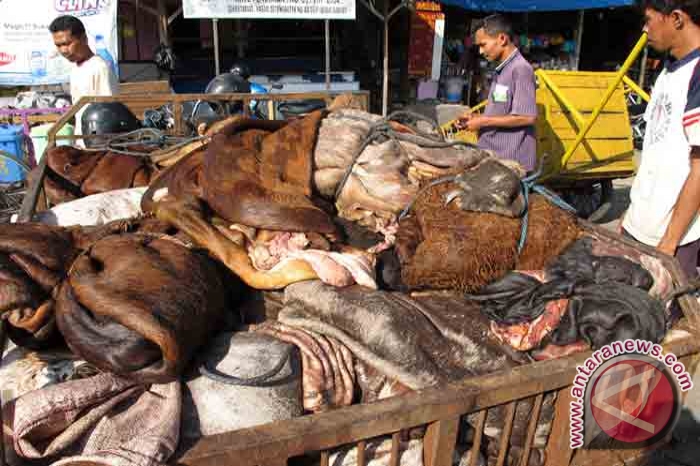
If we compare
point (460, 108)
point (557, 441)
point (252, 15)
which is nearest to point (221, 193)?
point (557, 441)

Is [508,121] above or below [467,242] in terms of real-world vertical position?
above

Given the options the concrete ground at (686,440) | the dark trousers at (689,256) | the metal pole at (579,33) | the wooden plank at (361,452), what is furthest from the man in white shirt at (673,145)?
the metal pole at (579,33)

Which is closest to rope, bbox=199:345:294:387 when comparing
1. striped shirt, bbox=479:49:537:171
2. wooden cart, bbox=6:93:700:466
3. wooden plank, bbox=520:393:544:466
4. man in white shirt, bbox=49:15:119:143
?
wooden cart, bbox=6:93:700:466

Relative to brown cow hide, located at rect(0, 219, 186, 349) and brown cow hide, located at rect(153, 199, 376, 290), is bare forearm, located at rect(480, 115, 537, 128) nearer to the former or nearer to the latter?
brown cow hide, located at rect(153, 199, 376, 290)

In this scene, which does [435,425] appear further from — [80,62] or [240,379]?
Result: [80,62]

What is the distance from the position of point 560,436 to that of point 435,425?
557 mm

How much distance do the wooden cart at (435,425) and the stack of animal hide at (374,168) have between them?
0.95 m

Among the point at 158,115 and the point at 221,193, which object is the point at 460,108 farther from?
the point at 221,193

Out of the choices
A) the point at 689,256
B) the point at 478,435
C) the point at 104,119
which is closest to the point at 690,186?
the point at 689,256

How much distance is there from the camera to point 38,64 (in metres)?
8.85

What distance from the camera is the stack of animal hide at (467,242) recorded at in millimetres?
2127

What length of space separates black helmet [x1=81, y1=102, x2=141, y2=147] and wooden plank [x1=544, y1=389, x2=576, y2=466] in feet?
10.7

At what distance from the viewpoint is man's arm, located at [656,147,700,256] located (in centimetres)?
224

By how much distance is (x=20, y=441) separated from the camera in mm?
1405
